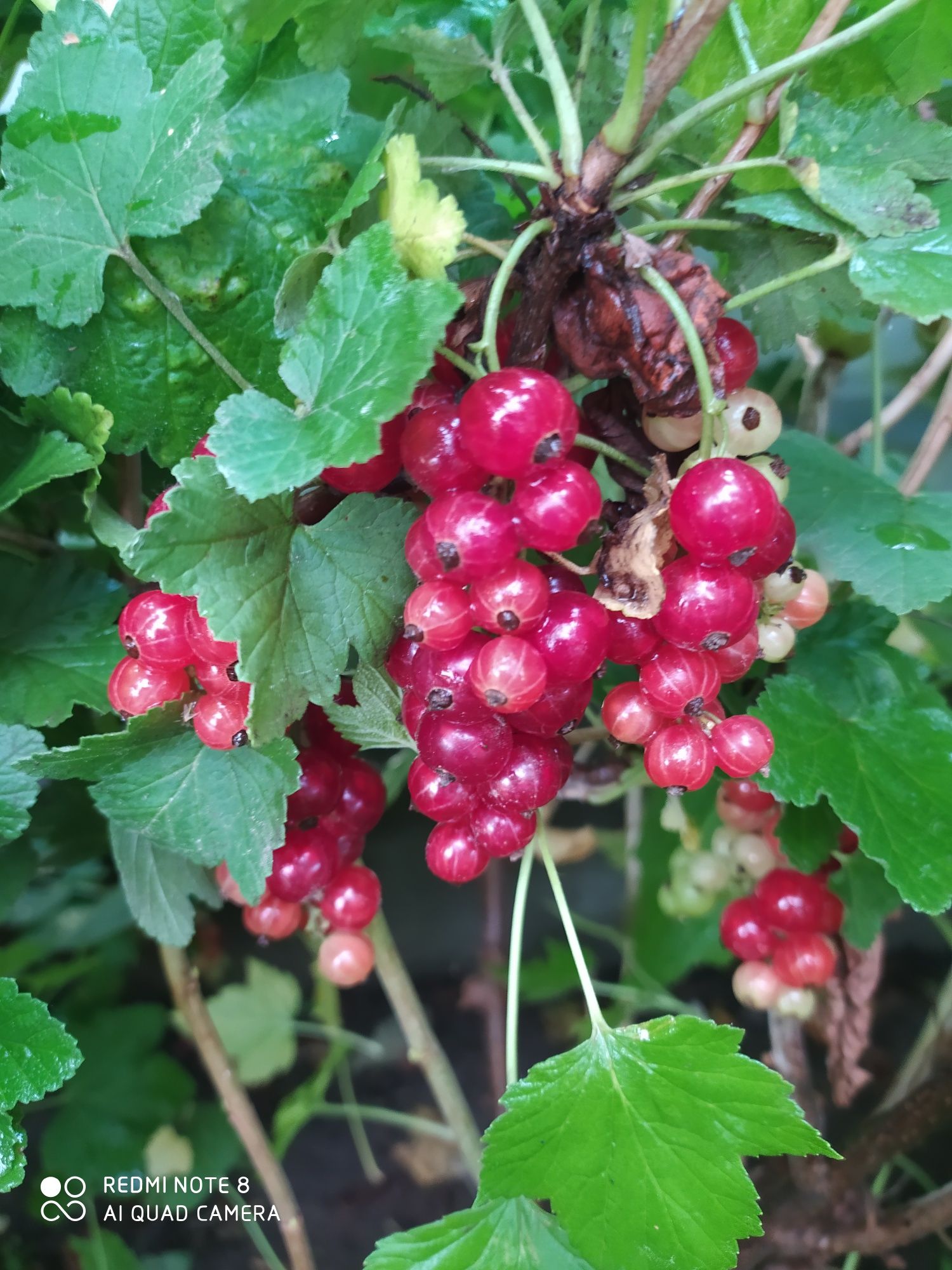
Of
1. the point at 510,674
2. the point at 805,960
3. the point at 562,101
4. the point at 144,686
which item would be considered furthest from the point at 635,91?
the point at 805,960

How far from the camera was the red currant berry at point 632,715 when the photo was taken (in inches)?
16.2

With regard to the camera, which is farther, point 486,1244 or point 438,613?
point 486,1244

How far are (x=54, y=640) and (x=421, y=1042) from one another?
0.45 metres

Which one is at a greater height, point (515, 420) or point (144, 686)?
point (515, 420)

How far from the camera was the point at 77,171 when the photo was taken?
46 cm

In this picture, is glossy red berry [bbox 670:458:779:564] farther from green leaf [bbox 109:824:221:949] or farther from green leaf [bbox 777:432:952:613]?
green leaf [bbox 109:824:221:949]

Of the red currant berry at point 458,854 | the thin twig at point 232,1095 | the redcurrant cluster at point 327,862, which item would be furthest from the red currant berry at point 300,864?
the thin twig at point 232,1095

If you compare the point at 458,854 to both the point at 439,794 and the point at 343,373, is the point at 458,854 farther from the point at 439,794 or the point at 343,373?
the point at 343,373

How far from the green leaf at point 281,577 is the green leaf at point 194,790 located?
3.1 inches

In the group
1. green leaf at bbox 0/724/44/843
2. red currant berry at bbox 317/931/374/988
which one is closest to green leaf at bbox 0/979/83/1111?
green leaf at bbox 0/724/44/843

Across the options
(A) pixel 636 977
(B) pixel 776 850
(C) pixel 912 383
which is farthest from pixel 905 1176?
(C) pixel 912 383

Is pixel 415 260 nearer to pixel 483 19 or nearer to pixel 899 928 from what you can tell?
pixel 483 19

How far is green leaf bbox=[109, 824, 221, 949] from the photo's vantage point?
0.57m

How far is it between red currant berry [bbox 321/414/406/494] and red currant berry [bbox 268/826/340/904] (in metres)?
0.24
